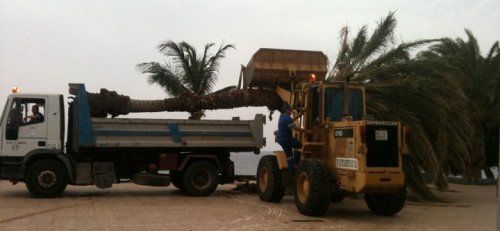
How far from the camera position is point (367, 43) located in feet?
→ 56.7

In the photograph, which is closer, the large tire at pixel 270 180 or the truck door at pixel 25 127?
the large tire at pixel 270 180

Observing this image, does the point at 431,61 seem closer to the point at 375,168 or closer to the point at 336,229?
the point at 375,168

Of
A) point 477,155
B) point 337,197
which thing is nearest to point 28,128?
point 337,197

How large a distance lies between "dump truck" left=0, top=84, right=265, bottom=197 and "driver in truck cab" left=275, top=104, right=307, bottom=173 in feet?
9.57

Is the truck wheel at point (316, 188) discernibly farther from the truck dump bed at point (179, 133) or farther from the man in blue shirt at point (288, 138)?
the truck dump bed at point (179, 133)

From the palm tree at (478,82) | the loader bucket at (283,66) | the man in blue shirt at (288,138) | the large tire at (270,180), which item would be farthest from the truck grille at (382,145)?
the palm tree at (478,82)

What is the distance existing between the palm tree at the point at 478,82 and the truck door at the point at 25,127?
14252 mm

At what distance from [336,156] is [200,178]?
4.91m

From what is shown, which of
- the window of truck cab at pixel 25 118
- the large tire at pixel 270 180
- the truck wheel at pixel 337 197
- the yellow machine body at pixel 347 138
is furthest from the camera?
the window of truck cab at pixel 25 118

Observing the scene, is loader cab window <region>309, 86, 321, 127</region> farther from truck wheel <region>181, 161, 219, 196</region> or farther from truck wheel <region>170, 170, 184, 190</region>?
truck wheel <region>170, 170, 184, 190</region>

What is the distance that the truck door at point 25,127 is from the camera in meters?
13.6

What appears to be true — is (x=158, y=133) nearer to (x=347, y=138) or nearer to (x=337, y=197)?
(x=337, y=197)

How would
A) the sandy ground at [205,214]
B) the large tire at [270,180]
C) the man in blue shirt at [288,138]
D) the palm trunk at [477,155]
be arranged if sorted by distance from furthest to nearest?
1. the palm trunk at [477,155]
2. the large tire at [270,180]
3. the man in blue shirt at [288,138]
4. the sandy ground at [205,214]

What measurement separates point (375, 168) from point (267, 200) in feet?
12.0
